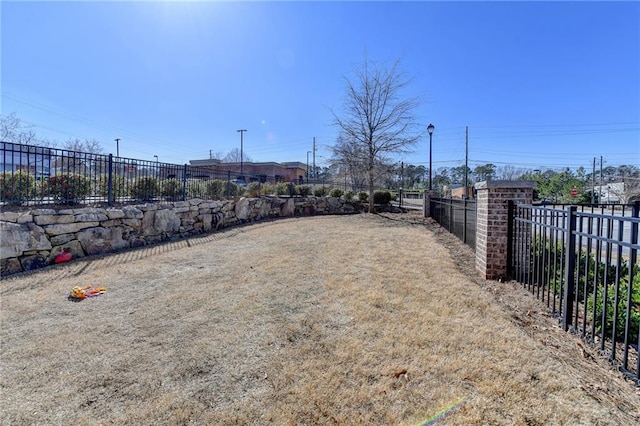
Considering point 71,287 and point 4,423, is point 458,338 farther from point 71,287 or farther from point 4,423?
point 71,287

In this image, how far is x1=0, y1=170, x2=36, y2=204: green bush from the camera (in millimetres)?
5286

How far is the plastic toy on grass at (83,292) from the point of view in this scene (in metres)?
3.70

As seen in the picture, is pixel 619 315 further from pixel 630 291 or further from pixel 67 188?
pixel 67 188

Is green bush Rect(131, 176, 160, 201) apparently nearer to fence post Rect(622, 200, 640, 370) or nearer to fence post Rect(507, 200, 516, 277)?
fence post Rect(507, 200, 516, 277)

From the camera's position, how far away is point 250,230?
9.13m

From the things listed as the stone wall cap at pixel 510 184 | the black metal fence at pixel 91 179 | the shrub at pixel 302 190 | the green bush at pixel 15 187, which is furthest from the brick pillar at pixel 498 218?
the shrub at pixel 302 190

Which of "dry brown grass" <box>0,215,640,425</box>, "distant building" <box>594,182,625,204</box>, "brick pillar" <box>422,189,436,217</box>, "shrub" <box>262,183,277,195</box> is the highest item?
"distant building" <box>594,182,625,204</box>

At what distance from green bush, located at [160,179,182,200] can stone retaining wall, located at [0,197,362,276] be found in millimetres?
518

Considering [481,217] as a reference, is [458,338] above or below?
below

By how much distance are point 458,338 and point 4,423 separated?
3.09 metres

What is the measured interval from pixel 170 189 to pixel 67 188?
2509 millimetres

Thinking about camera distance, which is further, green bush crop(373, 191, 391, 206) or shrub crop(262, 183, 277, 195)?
green bush crop(373, 191, 391, 206)

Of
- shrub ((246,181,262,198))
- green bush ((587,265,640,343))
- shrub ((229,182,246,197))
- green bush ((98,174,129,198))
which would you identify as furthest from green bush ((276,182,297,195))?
green bush ((587,265,640,343))

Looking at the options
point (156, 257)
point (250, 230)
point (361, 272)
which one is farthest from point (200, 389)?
point (250, 230)
